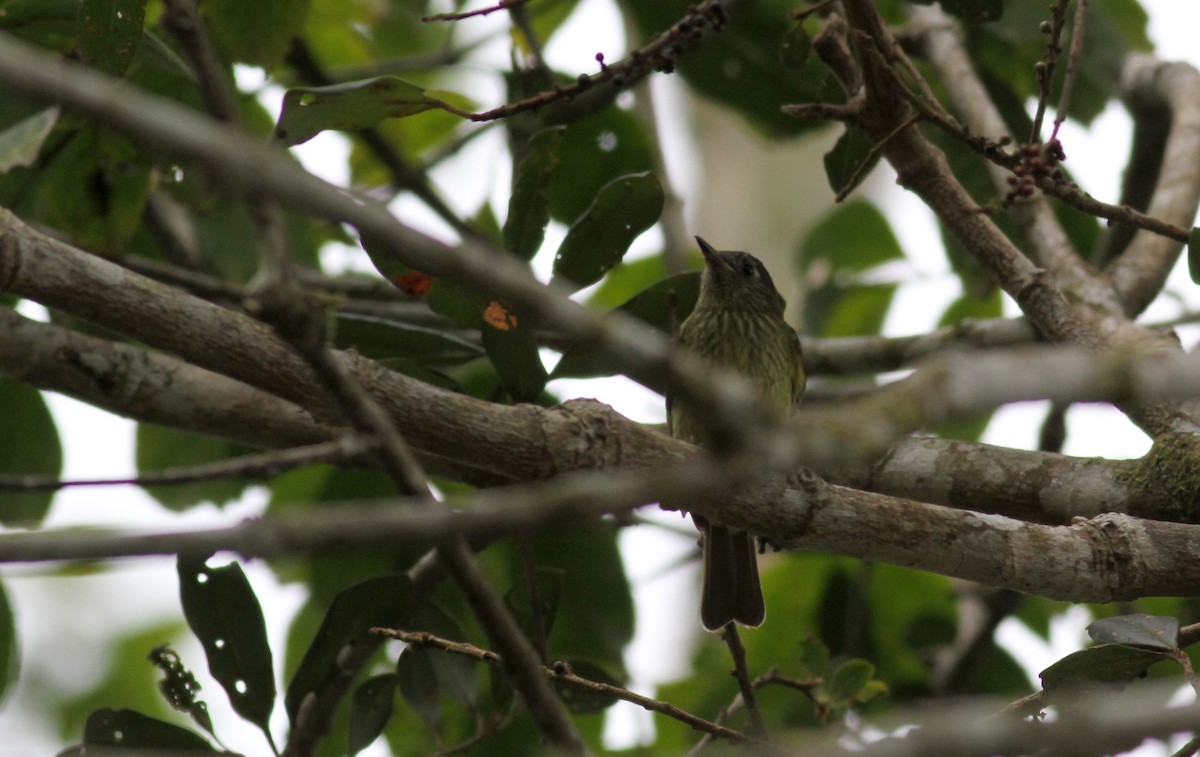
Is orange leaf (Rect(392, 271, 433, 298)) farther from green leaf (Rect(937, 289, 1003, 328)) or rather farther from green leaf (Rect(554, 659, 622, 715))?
green leaf (Rect(937, 289, 1003, 328))

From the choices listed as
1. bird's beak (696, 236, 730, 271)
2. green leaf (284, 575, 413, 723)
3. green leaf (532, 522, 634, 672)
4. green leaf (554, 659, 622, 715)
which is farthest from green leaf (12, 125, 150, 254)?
green leaf (554, 659, 622, 715)

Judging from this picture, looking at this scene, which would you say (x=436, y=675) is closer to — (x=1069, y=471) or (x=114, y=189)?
(x=1069, y=471)

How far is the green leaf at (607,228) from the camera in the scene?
2.92 meters

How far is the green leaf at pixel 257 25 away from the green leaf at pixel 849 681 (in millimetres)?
2389

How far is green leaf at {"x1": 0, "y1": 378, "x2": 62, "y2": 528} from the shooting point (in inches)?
135

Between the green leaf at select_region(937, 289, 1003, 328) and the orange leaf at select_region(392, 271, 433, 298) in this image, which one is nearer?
the orange leaf at select_region(392, 271, 433, 298)

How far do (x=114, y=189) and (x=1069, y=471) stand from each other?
2.87 metres

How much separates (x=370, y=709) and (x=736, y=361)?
1663 mm

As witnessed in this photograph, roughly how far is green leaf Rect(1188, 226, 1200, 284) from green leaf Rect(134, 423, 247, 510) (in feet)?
8.85

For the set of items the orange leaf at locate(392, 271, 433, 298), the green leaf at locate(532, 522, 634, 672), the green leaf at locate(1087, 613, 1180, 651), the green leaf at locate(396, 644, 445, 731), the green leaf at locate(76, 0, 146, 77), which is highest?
the green leaf at locate(76, 0, 146, 77)

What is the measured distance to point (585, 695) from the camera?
3.02 m

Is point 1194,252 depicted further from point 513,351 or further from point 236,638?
point 236,638

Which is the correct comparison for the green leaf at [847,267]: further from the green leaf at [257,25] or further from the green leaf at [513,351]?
the green leaf at [257,25]

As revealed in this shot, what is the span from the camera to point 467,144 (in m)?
4.68
